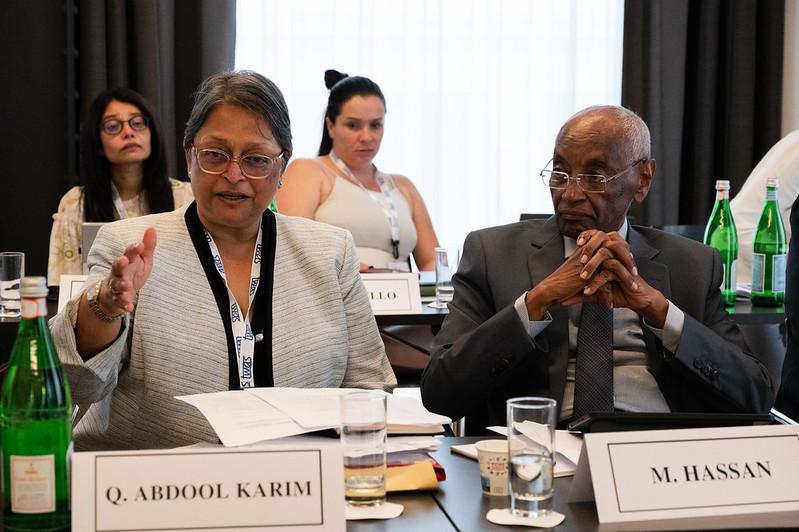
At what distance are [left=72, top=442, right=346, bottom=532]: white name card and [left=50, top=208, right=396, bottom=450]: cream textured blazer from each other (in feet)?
1.90

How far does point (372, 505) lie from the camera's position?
53.8 inches

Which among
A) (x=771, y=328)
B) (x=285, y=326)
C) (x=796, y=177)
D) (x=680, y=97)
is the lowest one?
(x=771, y=328)

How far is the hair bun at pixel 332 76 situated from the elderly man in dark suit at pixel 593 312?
2642 millimetres

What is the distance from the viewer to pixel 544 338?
2098mm

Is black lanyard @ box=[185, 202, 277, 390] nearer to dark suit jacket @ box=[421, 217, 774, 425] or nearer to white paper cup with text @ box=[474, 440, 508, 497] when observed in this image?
dark suit jacket @ box=[421, 217, 774, 425]

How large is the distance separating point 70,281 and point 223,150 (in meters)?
1.07

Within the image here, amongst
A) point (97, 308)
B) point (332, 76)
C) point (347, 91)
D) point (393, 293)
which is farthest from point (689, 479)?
point (332, 76)

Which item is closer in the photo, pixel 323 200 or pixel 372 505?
pixel 372 505

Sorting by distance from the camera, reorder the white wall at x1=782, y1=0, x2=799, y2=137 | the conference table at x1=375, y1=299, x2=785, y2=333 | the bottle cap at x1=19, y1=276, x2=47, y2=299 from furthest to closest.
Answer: the white wall at x1=782, y1=0, x2=799, y2=137
the conference table at x1=375, y1=299, x2=785, y2=333
the bottle cap at x1=19, y1=276, x2=47, y2=299

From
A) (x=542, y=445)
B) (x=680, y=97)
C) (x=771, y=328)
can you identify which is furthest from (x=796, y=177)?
(x=542, y=445)

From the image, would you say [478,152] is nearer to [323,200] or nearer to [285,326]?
[323,200]

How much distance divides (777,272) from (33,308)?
260 cm

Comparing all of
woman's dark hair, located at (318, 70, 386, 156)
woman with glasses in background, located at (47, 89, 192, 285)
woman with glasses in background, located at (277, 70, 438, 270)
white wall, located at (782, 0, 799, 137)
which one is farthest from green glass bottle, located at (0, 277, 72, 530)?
white wall, located at (782, 0, 799, 137)

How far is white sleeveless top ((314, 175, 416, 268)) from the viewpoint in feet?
14.6
